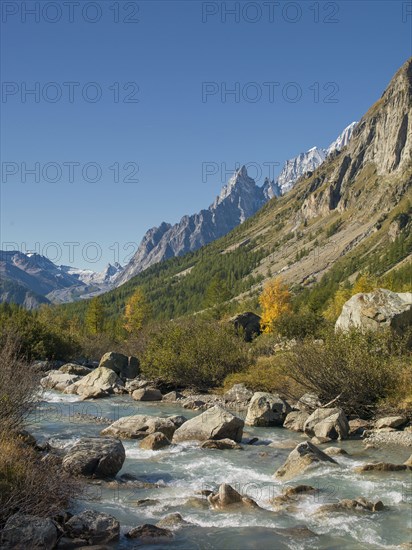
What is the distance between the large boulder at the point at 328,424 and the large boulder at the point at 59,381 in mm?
22399

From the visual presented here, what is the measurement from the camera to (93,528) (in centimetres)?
1198

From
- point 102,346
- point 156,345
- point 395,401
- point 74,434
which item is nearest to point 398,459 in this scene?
point 395,401

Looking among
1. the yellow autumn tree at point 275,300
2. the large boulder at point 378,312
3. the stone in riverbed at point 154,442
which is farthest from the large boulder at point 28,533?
the yellow autumn tree at point 275,300

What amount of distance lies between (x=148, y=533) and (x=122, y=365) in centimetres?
3651

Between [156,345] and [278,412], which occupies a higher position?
[156,345]

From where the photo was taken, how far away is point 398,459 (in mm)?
19734

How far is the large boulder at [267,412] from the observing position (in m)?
27.2

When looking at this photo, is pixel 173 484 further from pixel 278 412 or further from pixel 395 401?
pixel 395 401

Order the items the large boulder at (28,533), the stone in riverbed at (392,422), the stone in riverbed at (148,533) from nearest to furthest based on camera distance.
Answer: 1. the large boulder at (28,533)
2. the stone in riverbed at (148,533)
3. the stone in riverbed at (392,422)

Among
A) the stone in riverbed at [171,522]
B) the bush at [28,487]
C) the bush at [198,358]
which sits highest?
the bush at [198,358]

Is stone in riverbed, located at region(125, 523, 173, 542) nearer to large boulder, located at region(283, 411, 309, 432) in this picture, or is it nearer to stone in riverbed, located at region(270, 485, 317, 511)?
stone in riverbed, located at region(270, 485, 317, 511)

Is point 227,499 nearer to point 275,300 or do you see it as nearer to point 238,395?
point 238,395

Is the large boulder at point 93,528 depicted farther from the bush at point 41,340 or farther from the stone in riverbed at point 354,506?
the bush at point 41,340

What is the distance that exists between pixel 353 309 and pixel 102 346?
4251 cm
